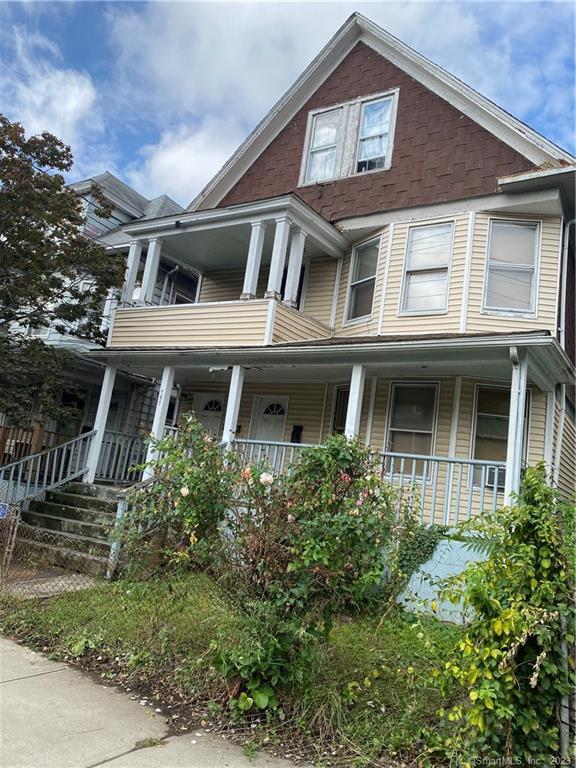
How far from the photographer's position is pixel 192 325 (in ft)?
37.1

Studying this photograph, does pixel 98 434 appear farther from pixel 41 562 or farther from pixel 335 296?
pixel 335 296

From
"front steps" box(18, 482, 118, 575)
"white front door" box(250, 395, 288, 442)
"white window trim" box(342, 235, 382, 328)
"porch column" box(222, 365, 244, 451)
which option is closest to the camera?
"front steps" box(18, 482, 118, 575)

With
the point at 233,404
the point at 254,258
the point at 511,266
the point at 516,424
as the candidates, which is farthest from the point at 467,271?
the point at 233,404

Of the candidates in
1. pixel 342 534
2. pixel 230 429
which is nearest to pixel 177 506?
pixel 342 534

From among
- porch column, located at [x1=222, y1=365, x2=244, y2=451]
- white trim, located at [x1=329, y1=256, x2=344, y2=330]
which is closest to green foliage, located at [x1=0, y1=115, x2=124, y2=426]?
porch column, located at [x1=222, y1=365, x2=244, y2=451]

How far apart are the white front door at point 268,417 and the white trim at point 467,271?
14.1ft

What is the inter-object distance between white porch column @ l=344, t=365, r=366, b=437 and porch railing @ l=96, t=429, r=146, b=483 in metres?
6.17

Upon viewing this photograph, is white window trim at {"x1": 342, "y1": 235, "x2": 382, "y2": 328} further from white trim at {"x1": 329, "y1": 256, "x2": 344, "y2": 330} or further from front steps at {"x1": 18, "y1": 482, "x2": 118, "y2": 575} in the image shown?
front steps at {"x1": 18, "y1": 482, "x2": 118, "y2": 575}

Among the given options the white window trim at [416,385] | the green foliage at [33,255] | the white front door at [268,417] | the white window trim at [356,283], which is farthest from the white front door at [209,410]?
the white window trim at [416,385]

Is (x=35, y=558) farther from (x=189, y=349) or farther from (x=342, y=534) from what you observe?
(x=342, y=534)

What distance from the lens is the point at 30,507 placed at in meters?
10.4

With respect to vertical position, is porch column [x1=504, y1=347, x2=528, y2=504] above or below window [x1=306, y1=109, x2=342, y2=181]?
below

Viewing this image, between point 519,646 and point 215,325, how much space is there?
873 cm

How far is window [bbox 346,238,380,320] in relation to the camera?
1109cm
